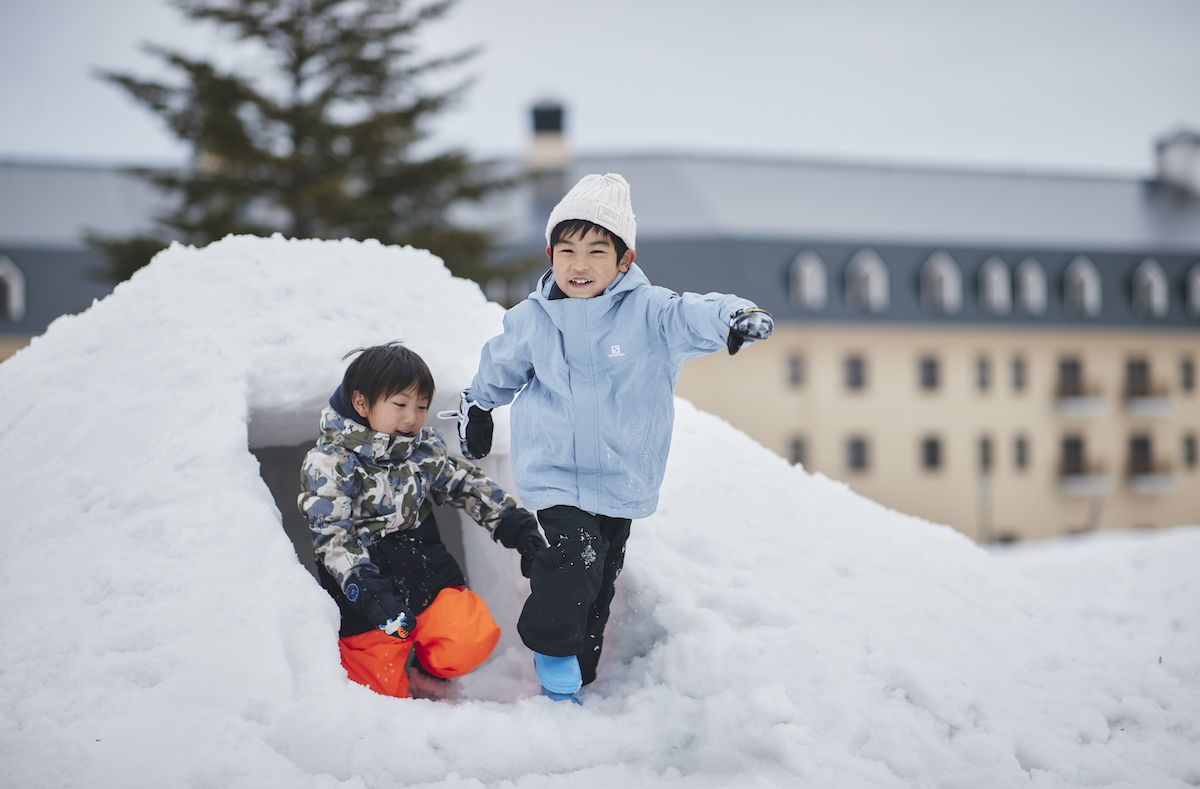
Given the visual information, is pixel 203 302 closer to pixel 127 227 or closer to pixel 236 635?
pixel 236 635

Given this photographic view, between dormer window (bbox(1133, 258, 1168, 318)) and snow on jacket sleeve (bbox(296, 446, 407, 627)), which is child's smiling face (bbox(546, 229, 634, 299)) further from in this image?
dormer window (bbox(1133, 258, 1168, 318))

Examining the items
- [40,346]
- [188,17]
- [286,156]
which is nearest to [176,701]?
[40,346]

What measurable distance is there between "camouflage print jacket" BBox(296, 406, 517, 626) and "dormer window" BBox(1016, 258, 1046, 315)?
26403 mm

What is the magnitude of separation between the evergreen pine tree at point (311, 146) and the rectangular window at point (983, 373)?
1694 centimetres

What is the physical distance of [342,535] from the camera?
3.13 metres

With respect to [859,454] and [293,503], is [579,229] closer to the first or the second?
[293,503]

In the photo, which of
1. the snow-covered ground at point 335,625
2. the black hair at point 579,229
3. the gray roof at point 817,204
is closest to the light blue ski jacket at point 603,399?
the black hair at point 579,229

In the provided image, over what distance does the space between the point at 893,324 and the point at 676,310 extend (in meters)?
24.4

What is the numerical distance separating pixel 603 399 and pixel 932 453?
25.2m

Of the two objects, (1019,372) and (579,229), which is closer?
(579,229)

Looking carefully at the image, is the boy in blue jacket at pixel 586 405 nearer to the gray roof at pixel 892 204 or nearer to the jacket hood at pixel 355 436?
the jacket hood at pixel 355 436

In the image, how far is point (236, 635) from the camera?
2.91 m

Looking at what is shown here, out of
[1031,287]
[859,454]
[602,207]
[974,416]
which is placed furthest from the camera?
[1031,287]

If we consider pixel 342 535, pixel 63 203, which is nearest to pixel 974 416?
pixel 63 203
